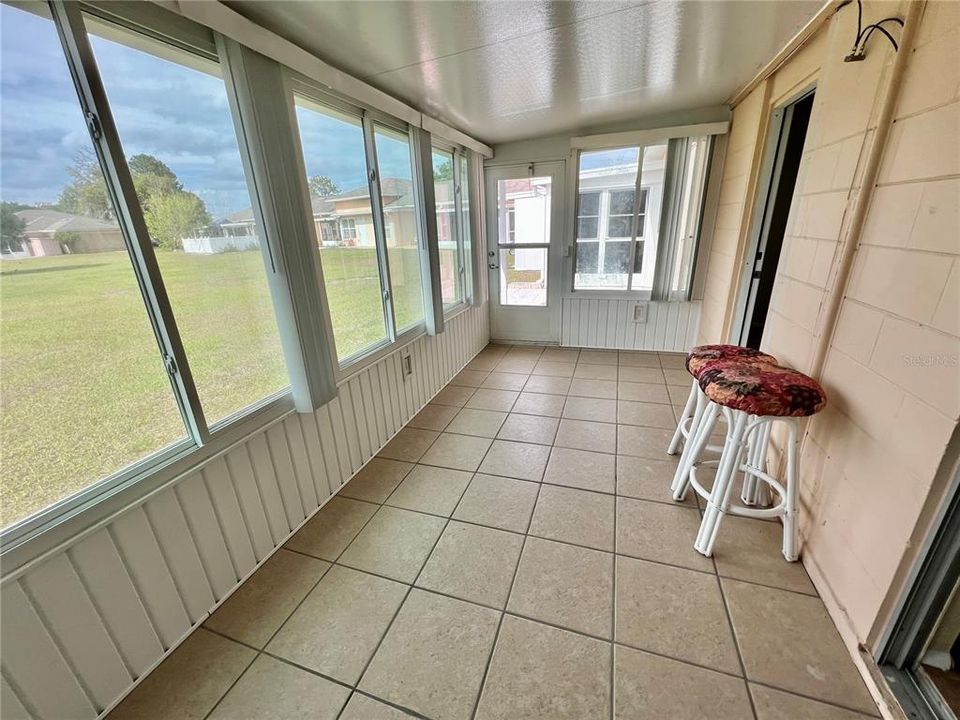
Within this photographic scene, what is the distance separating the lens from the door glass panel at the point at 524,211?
3846 millimetres

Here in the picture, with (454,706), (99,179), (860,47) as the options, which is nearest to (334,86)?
(99,179)

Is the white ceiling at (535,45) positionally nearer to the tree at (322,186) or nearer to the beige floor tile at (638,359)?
the tree at (322,186)

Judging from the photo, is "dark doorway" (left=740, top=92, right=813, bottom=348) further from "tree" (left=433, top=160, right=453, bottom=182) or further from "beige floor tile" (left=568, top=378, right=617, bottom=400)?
"tree" (left=433, top=160, right=453, bottom=182)

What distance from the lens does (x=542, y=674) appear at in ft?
3.90

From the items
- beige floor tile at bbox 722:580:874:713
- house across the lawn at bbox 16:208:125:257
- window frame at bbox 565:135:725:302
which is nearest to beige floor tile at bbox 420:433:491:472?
beige floor tile at bbox 722:580:874:713

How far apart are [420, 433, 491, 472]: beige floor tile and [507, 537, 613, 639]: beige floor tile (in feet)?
2.23

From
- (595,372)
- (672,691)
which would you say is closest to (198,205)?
(672,691)

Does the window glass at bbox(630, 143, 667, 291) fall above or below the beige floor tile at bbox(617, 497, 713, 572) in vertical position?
above

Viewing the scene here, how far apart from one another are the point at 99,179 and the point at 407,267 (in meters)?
1.69

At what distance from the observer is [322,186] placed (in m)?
1.87

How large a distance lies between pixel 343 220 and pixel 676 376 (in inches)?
118

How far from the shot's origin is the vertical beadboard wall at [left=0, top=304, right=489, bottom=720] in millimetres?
976

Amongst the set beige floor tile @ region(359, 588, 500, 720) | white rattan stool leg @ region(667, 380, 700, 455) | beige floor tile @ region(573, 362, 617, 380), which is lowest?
beige floor tile @ region(359, 588, 500, 720)

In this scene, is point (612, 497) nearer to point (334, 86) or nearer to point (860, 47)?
point (860, 47)
